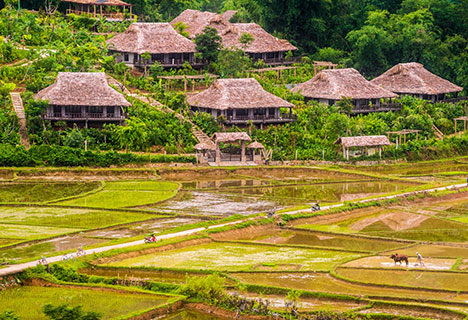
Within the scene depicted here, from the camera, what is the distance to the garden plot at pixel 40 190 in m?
52.1

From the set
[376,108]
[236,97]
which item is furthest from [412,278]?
[376,108]

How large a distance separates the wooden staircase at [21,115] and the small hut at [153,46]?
12.8 metres

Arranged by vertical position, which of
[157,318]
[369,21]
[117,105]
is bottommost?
[157,318]

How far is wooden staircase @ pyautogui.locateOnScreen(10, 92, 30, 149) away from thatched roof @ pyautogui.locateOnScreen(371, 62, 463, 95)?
2910 cm

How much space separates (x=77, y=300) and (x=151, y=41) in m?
43.9

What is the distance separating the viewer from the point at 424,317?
33.8m

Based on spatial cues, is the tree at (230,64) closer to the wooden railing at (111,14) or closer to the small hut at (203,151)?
the small hut at (203,151)

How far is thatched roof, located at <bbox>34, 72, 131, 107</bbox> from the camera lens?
208 feet

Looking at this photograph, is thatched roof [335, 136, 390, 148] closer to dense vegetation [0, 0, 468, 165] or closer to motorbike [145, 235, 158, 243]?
dense vegetation [0, 0, 468, 165]

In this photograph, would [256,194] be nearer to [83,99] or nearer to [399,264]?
[83,99]

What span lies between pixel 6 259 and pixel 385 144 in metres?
32.9

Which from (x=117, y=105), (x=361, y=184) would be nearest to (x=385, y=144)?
(x=361, y=184)

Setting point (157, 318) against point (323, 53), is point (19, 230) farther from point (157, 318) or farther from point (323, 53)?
point (323, 53)

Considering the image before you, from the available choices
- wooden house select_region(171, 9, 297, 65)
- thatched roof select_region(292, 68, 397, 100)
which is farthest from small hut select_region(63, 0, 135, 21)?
thatched roof select_region(292, 68, 397, 100)
